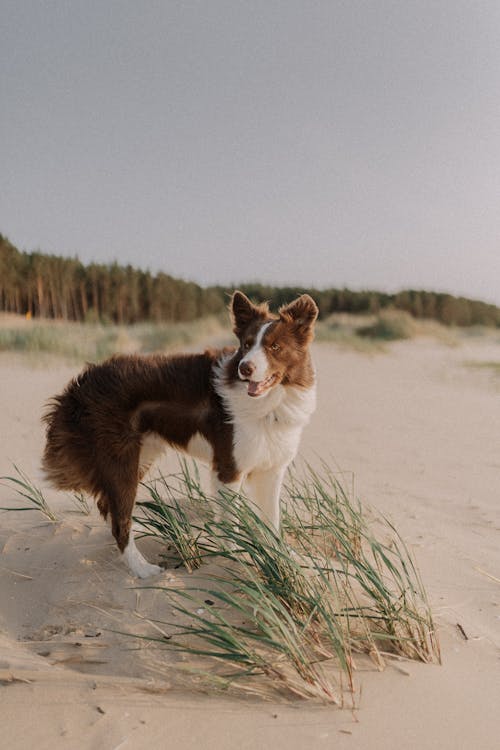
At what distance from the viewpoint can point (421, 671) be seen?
2.62m

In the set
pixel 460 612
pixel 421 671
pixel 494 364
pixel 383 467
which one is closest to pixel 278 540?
pixel 421 671

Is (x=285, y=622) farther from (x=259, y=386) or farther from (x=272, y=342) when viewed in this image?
(x=272, y=342)

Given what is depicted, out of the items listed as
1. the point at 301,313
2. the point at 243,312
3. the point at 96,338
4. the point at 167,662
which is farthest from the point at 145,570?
the point at 96,338

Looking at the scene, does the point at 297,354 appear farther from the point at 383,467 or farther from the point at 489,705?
the point at 383,467

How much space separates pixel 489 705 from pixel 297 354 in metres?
1.92

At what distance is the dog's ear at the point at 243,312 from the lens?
11.6ft

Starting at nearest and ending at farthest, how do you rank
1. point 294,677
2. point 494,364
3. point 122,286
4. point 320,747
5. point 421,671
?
point 320,747
point 294,677
point 421,671
point 494,364
point 122,286

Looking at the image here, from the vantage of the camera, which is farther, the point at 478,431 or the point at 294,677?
the point at 478,431

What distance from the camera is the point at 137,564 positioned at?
344 centimetres

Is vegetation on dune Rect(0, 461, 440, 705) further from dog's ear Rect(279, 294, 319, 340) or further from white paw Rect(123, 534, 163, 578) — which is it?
dog's ear Rect(279, 294, 319, 340)

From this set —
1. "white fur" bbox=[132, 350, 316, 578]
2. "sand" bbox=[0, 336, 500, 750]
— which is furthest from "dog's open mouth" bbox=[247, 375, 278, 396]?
"sand" bbox=[0, 336, 500, 750]

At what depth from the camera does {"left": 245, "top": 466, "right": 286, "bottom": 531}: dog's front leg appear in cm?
373

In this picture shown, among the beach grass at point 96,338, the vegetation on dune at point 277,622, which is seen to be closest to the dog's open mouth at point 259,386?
the vegetation on dune at point 277,622

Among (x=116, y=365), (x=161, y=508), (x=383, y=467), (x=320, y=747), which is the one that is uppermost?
(x=116, y=365)
